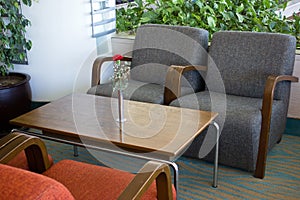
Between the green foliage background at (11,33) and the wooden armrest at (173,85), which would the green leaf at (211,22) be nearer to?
the wooden armrest at (173,85)

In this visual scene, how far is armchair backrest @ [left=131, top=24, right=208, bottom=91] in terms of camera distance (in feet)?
9.42

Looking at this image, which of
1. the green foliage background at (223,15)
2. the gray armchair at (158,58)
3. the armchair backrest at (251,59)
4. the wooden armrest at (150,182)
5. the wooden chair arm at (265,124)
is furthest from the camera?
the green foliage background at (223,15)

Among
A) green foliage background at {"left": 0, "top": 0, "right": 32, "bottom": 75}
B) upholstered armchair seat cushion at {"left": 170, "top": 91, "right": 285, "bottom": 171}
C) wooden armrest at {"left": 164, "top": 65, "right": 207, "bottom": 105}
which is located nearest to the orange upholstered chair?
upholstered armchair seat cushion at {"left": 170, "top": 91, "right": 285, "bottom": 171}

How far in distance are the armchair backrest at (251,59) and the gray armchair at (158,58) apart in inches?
6.0

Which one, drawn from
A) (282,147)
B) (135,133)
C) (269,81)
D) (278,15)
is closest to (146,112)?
(135,133)

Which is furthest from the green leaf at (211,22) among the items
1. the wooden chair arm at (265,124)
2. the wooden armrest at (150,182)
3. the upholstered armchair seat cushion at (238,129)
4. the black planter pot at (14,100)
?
the wooden armrest at (150,182)

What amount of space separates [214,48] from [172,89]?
1.56 ft

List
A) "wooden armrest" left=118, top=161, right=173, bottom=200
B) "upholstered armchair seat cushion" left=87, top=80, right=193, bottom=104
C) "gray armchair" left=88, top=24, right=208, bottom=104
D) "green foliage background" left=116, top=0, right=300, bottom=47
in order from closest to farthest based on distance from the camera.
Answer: "wooden armrest" left=118, top=161, right=173, bottom=200
"upholstered armchair seat cushion" left=87, top=80, right=193, bottom=104
"gray armchair" left=88, top=24, right=208, bottom=104
"green foliage background" left=116, top=0, right=300, bottom=47

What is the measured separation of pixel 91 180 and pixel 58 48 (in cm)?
190

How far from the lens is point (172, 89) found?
2600 millimetres

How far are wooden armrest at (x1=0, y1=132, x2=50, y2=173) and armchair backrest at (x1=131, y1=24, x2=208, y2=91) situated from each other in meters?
1.49

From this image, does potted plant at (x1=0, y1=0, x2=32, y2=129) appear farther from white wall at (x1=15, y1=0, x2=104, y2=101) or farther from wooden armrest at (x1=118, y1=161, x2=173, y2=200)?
wooden armrest at (x1=118, y1=161, x2=173, y2=200)

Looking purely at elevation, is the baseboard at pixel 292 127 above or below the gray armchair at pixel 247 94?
below

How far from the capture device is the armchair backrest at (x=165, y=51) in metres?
2.87
